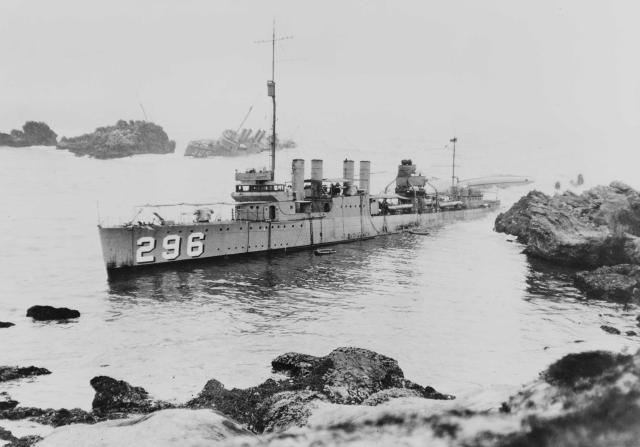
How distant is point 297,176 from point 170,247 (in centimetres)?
1237

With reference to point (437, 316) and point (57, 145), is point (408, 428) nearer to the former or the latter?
point (437, 316)

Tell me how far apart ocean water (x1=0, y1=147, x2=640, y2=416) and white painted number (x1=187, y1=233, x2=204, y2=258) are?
3.61 ft

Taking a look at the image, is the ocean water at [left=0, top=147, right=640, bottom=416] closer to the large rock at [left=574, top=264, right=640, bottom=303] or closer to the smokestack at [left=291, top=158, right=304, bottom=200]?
the large rock at [left=574, top=264, right=640, bottom=303]

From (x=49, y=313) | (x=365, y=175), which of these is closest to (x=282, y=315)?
(x=49, y=313)

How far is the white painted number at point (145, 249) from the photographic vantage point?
2815 centimetres

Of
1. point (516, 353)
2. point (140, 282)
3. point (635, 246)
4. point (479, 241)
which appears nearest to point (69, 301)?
point (140, 282)

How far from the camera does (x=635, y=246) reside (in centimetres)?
2708

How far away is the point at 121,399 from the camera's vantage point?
10789 mm

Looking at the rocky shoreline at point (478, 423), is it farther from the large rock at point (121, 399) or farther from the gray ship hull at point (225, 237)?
the gray ship hull at point (225, 237)

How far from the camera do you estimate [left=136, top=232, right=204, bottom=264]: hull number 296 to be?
2831 cm

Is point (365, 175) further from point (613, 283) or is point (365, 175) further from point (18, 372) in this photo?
point (18, 372)

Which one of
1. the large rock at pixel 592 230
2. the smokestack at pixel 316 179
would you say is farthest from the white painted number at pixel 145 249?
the large rock at pixel 592 230

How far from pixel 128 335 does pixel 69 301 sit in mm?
5856

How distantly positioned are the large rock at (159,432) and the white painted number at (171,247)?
2498 cm
